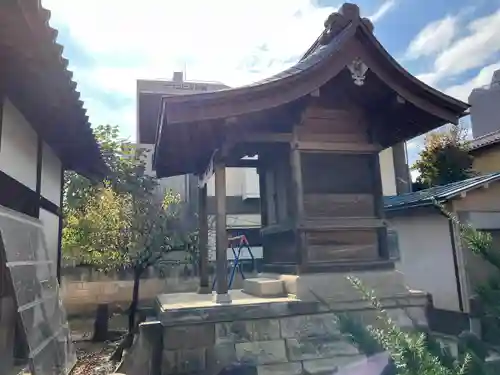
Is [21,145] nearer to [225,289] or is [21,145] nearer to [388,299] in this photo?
[225,289]

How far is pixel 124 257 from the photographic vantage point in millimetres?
9609

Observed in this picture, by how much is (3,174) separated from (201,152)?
255cm

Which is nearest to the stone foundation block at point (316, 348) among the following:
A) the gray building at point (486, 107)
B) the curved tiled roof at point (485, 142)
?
the curved tiled roof at point (485, 142)

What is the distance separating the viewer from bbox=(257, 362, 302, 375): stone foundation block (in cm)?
435

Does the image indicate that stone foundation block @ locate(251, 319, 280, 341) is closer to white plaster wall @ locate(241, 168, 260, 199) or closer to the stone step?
the stone step

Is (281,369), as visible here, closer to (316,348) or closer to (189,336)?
(316,348)

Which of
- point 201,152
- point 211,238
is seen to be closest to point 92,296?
point 211,238

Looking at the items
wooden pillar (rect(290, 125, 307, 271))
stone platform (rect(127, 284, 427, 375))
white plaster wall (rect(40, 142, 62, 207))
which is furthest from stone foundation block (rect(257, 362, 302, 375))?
white plaster wall (rect(40, 142, 62, 207))

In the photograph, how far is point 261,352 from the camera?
14.4 ft

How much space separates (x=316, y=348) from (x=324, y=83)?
304cm

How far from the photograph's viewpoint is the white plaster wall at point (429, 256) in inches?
384

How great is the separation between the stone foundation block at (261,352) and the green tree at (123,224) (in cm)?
545

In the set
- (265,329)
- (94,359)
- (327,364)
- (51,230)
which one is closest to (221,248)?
(265,329)

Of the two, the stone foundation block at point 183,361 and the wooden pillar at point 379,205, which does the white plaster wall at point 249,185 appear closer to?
the wooden pillar at point 379,205
